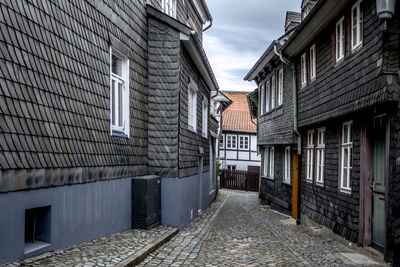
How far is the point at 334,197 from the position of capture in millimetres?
9805

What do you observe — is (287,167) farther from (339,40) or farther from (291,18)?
(339,40)

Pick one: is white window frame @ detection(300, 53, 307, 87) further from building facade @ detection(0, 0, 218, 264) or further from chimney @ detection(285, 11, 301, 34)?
chimney @ detection(285, 11, 301, 34)

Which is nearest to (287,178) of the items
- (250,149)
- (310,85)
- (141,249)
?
(310,85)

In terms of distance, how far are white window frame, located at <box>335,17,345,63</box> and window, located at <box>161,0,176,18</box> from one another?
5007 mm

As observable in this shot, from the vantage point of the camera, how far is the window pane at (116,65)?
8484 mm

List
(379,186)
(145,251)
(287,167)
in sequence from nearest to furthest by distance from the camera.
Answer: (145,251), (379,186), (287,167)

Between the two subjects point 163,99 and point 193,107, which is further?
point 193,107

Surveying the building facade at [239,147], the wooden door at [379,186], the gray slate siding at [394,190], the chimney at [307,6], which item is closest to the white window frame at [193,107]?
the chimney at [307,6]

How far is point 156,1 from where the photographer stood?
11.4m

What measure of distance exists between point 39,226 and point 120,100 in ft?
11.2

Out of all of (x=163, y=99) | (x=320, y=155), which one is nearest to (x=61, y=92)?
(x=163, y=99)

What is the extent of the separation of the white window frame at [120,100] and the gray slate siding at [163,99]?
1.28 m

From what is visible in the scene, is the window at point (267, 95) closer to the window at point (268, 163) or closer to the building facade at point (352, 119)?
the window at point (268, 163)

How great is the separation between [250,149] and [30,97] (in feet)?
111
